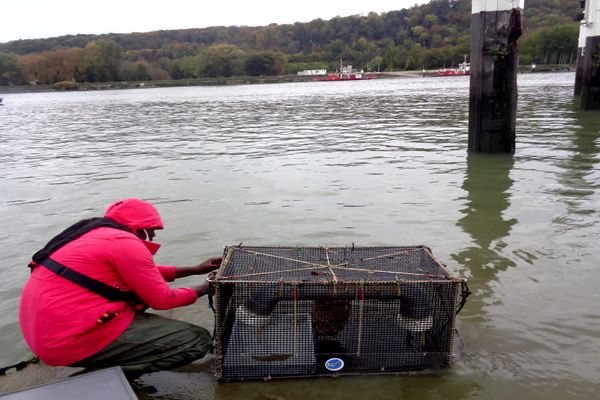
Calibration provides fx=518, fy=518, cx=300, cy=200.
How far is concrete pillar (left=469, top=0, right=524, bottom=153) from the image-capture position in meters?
13.0

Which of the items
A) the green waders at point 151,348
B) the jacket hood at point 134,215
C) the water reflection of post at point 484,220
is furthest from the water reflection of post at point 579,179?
the jacket hood at point 134,215

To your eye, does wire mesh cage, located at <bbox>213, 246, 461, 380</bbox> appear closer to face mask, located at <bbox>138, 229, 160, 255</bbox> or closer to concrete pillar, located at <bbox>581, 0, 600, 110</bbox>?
face mask, located at <bbox>138, 229, 160, 255</bbox>

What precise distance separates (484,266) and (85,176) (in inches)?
442

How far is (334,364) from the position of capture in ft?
13.8

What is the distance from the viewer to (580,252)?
697 cm

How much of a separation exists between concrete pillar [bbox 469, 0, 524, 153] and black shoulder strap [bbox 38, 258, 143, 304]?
12.3m

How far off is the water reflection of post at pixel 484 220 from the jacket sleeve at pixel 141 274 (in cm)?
328

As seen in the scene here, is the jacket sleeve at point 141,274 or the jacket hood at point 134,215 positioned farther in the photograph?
the jacket hood at point 134,215

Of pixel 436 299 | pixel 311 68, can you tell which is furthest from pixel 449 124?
pixel 311 68

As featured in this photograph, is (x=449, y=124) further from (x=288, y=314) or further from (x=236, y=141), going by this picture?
(x=288, y=314)

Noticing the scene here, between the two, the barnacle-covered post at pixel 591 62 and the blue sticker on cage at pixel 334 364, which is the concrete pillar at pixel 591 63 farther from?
the blue sticker on cage at pixel 334 364

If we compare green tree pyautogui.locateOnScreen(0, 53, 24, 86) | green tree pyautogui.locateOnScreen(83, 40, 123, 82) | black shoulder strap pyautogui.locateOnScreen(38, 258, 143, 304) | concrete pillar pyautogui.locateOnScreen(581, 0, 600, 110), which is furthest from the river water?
green tree pyautogui.locateOnScreen(0, 53, 24, 86)

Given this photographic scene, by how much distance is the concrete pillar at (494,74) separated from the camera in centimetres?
1296

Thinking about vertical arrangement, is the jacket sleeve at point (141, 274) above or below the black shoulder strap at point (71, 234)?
below
